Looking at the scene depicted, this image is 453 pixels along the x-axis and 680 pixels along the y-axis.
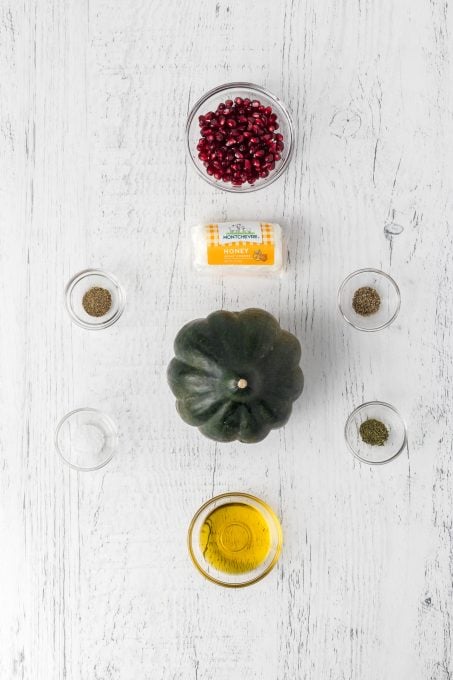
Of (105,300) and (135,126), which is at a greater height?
(135,126)

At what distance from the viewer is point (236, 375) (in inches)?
56.5

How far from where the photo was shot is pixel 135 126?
1.64m

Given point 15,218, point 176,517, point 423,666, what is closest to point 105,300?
point 15,218

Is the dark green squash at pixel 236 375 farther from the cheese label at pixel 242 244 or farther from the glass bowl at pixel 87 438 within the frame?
the glass bowl at pixel 87 438

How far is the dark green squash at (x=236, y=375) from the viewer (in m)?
1.45

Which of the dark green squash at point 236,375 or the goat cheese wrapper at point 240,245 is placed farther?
the goat cheese wrapper at point 240,245

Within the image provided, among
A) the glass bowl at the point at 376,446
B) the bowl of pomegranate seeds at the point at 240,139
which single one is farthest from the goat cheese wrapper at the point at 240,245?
the glass bowl at the point at 376,446

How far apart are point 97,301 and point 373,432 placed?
713mm

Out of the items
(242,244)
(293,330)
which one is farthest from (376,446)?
(242,244)

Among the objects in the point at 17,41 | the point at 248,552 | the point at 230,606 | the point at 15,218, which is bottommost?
the point at 230,606

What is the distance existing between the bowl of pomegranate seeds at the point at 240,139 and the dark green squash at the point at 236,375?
32 centimetres

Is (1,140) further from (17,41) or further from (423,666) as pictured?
(423,666)

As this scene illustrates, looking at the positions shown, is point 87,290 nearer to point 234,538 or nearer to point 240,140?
point 240,140

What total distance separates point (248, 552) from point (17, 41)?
134 centimetres
